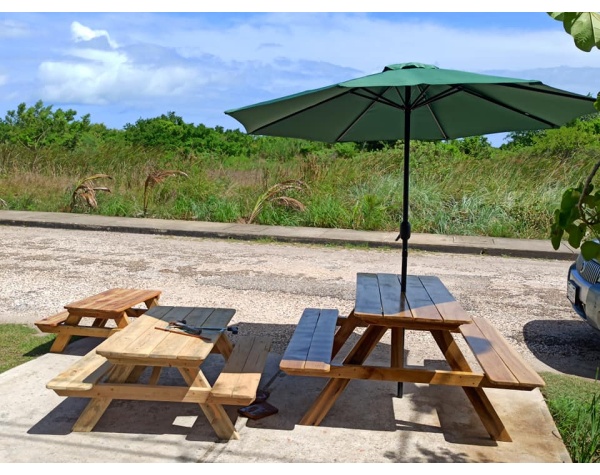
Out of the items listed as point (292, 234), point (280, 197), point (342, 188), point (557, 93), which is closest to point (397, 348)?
point (557, 93)

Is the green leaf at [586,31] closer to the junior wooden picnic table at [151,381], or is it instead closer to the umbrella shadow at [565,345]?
the junior wooden picnic table at [151,381]

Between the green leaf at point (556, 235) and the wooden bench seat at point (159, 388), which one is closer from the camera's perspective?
the green leaf at point (556, 235)

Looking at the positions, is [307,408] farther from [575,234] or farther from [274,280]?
[274,280]

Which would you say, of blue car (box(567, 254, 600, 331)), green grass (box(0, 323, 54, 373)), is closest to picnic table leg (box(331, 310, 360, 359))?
blue car (box(567, 254, 600, 331))

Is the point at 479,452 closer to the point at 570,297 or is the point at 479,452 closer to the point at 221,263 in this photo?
the point at 570,297

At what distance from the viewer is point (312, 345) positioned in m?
4.43

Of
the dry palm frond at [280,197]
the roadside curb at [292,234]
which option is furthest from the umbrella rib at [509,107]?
the dry palm frond at [280,197]

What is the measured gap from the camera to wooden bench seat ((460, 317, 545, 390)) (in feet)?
12.5

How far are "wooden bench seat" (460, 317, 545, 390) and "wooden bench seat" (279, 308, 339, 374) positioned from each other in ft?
3.14

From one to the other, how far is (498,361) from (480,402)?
278 mm

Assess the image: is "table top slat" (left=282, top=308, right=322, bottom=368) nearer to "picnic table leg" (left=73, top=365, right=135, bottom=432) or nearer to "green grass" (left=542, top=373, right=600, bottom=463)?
"picnic table leg" (left=73, top=365, right=135, bottom=432)

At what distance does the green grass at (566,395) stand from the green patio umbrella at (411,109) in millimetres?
1337

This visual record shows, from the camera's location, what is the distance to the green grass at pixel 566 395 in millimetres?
3801

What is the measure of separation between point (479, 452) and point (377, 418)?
0.71 m
